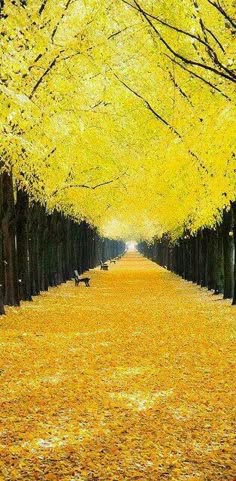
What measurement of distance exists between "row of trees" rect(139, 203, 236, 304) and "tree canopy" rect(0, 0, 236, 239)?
4.31 feet

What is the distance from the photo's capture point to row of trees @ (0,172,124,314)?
21.0 metres

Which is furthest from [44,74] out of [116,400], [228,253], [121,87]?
[228,253]

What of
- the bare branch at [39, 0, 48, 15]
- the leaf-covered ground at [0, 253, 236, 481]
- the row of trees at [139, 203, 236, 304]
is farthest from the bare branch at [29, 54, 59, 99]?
the row of trees at [139, 203, 236, 304]

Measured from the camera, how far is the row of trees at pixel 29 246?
2103 cm

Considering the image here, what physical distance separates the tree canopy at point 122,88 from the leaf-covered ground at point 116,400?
4.15 metres

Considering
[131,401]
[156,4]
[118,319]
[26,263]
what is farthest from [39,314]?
[131,401]

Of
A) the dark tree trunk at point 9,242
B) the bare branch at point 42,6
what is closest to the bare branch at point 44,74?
the bare branch at point 42,6

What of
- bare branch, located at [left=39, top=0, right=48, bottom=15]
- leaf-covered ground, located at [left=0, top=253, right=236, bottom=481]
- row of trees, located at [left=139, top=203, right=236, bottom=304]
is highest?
bare branch, located at [left=39, top=0, right=48, bottom=15]

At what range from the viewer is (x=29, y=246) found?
90.0 ft

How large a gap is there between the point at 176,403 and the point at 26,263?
16.2 m

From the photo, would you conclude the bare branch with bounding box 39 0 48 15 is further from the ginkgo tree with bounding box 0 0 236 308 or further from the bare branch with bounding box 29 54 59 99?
the bare branch with bounding box 29 54 59 99

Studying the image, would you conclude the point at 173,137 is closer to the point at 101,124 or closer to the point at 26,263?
the point at 101,124

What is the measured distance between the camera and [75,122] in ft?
54.5

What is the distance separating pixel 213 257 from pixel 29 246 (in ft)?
28.9
